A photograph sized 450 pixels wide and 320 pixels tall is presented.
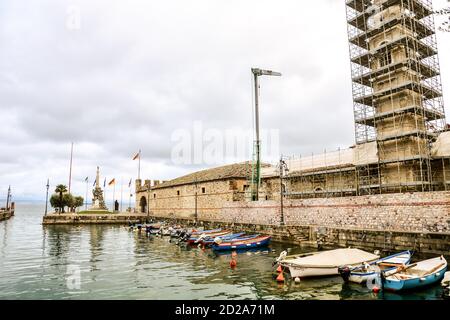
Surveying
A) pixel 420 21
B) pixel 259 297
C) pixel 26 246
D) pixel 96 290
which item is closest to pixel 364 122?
pixel 420 21

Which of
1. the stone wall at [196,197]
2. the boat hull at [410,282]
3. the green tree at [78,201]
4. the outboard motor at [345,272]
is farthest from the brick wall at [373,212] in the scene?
the green tree at [78,201]

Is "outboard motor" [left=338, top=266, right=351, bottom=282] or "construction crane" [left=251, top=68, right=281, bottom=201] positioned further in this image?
"construction crane" [left=251, top=68, right=281, bottom=201]

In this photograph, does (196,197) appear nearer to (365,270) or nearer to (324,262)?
(324,262)

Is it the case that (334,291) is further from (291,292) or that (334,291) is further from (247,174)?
(247,174)

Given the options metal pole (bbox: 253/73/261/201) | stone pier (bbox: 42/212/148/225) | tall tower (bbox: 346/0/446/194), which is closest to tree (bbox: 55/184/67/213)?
stone pier (bbox: 42/212/148/225)

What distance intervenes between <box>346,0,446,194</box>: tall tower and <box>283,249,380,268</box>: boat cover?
420 inches

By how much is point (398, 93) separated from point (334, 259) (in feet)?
59.5

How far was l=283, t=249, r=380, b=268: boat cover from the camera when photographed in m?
16.0

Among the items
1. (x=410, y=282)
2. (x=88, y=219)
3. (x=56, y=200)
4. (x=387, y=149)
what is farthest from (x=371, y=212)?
(x=56, y=200)

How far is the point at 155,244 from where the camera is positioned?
1189 inches

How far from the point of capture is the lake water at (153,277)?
13797mm

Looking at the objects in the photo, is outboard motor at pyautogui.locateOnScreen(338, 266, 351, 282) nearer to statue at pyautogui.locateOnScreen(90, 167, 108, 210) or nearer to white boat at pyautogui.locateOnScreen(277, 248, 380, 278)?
white boat at pyautogui.locateOnScreen(277, 248, 380, 278)

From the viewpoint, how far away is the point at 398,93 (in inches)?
1080
